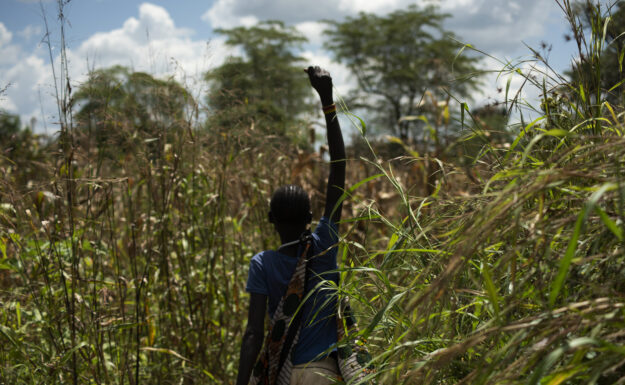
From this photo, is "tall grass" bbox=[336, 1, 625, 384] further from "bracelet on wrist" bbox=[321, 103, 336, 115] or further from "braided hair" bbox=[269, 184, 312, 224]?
"bracelet on wrist" bbox=[321, 103, 336, 115]

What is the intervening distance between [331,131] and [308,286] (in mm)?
632

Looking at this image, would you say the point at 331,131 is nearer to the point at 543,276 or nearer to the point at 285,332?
the point at 285,332

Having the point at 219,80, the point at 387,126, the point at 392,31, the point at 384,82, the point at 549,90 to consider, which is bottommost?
the point at 549,90

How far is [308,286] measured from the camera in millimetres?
1893

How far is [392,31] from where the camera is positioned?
45156 millimetres

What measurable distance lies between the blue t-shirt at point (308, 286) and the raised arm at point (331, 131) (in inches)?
5.8

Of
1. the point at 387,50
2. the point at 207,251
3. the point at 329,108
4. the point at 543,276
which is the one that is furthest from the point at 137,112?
→ the point at 387,50

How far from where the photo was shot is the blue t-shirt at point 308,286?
6.09 feet

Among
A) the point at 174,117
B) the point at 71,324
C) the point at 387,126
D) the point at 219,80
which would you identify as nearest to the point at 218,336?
the point at 71,324

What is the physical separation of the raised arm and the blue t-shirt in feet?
0.48

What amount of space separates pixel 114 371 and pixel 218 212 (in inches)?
40.7

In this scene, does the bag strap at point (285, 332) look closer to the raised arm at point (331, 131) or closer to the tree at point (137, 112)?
the raised arm at point (331, 131)

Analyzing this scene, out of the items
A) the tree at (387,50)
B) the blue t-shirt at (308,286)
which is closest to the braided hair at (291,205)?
the blue t-shirt at (308,286)

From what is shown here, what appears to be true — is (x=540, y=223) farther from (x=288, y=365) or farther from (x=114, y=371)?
(x=114, y=371)
